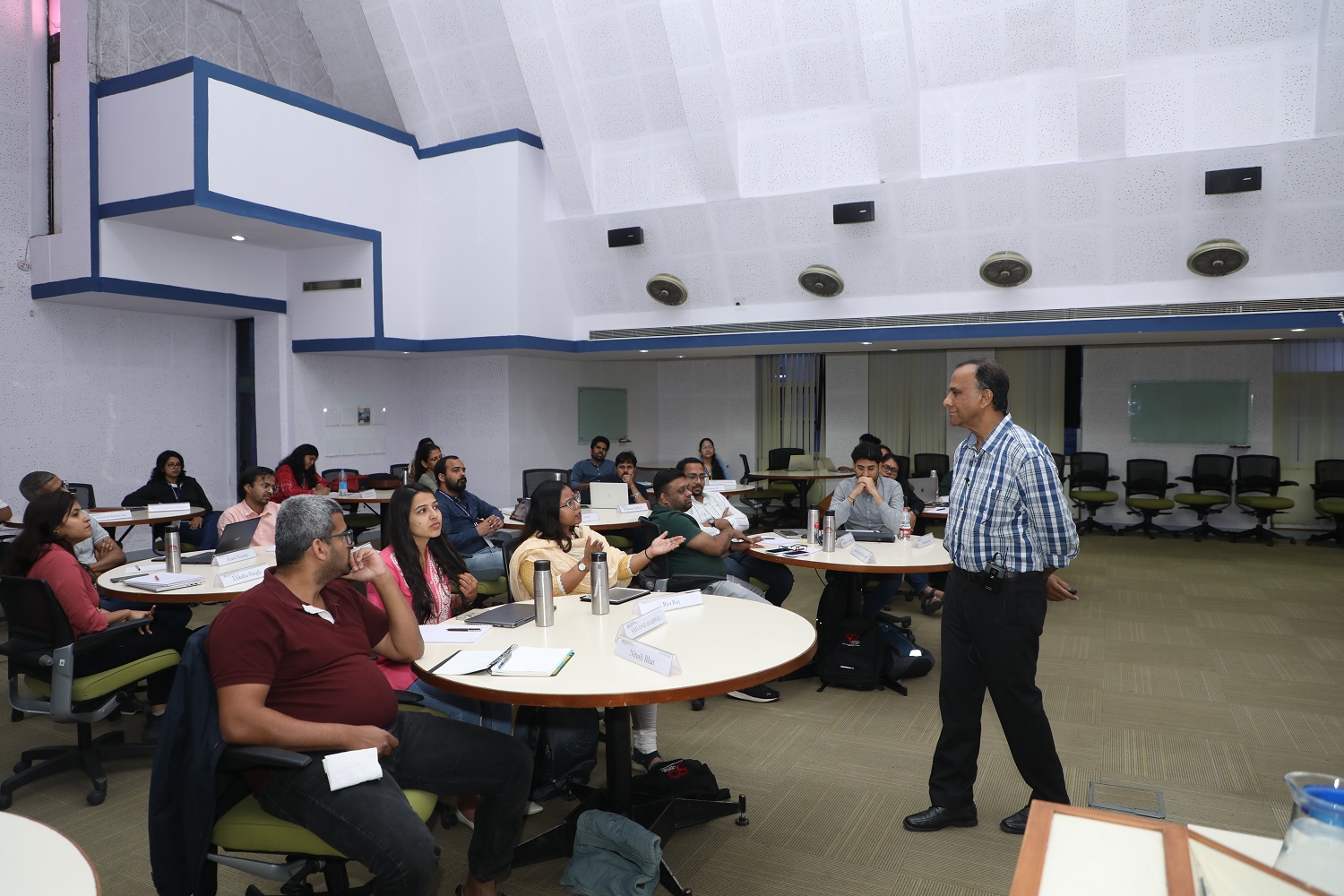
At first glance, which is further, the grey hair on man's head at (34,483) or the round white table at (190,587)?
the grey hair on man's head at (34,483)

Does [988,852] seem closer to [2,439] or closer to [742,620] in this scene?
[742,620]

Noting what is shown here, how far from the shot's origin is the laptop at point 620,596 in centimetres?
344

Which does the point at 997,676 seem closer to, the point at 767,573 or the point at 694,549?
the point at 694,549

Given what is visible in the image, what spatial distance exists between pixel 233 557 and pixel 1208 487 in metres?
10.5

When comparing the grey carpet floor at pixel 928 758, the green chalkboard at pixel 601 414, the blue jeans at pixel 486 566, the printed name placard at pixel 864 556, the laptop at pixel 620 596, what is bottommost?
the grey carpet floor at pixel 928 758

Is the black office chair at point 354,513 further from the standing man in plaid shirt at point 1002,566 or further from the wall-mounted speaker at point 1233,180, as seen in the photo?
the wall-mounted speaker at point 1233,180

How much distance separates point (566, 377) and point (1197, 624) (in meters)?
7.76

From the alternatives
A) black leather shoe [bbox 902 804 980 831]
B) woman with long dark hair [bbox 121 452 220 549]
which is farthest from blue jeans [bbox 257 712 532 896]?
woman with long dark hair [bbox 121 452 220 549]

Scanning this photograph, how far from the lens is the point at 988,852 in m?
3.02

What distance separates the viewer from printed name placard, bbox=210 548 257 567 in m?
4.43

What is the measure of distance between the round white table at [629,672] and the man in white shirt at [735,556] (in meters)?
2.02

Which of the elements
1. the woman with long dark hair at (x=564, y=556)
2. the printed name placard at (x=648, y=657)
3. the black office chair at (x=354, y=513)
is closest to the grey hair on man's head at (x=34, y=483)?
the black office chair at (x=354, y=513)

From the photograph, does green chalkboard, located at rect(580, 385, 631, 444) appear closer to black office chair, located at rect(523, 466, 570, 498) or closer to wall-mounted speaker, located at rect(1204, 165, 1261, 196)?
black office chair, located at rect(523, 466, 570, 498)

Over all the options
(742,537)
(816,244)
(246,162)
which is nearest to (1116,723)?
(742,537)
